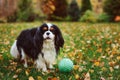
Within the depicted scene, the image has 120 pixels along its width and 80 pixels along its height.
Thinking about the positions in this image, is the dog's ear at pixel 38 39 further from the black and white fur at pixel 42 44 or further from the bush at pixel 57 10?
the bush at pixel 57 10

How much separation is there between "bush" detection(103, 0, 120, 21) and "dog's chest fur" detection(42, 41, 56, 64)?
57.1 ft

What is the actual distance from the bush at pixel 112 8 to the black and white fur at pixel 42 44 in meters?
17.1

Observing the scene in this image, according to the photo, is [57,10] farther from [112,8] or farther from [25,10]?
[112,8]

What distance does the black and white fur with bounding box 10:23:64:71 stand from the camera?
636cm

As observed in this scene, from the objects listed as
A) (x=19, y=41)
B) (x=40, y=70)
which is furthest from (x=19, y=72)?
(x=19, y=41)

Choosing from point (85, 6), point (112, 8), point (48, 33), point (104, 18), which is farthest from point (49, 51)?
point (85, 6)

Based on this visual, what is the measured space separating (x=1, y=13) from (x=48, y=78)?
21958mm

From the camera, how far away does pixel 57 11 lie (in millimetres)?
28688

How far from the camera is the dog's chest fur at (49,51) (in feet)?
21.4

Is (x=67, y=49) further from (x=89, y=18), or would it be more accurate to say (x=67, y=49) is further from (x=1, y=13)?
(x=1, y=13)

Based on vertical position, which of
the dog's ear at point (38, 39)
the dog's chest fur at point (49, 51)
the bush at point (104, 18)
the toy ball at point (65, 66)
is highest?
the dog's ear at point (38, 39)

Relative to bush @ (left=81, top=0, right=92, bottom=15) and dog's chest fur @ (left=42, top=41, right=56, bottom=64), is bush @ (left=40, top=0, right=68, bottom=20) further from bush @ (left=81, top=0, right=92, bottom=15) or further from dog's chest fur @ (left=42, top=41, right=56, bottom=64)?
dog's chest fur @ (left=42, top=41, right=56, bottom=64)

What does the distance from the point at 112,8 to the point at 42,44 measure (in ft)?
58.4

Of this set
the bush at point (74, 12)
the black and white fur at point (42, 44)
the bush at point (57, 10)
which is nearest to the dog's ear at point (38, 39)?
the black and white fur at point (42, 44)
